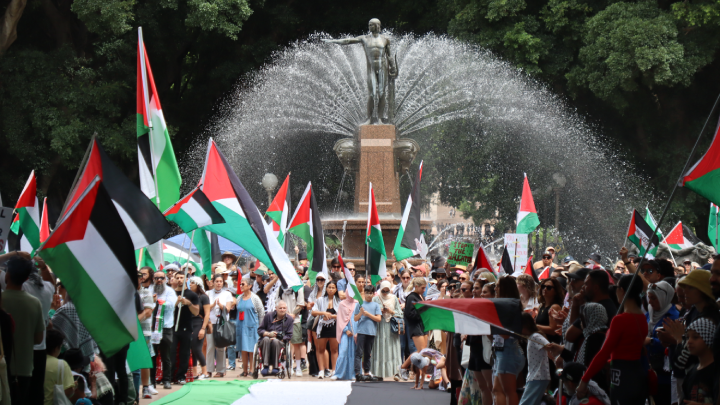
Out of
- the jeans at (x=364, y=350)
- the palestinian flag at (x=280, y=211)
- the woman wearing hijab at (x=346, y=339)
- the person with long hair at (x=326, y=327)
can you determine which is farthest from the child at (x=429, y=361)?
the palestinian flag at (x=280, y=211)

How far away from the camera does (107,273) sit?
618 centimetres

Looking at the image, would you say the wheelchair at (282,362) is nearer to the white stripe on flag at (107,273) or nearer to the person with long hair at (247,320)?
the person with long hair at (247,320)

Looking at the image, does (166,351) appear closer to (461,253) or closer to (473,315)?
(461,253)

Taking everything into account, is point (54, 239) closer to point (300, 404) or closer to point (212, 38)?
point (300, 404)

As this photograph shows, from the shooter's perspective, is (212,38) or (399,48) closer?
(399,48)

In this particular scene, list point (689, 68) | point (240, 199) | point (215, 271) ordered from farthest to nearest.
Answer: point (689, 68), point (215, 271), point (240, 199)

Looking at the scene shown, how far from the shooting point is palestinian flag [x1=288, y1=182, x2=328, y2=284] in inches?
486

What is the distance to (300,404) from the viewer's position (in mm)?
9953

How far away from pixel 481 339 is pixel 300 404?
3.32 metres

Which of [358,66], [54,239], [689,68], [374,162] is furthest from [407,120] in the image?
[54,239]

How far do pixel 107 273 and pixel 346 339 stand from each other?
701cm

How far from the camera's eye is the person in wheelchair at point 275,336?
12798mm

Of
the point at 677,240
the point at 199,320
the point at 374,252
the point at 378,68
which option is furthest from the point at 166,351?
the point at 677,240

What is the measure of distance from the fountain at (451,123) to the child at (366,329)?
10.1 metres
